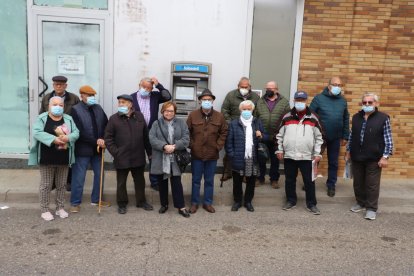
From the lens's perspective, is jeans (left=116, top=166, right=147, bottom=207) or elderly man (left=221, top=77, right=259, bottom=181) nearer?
jeans (left=116, top=166, right=147, bottom=207)

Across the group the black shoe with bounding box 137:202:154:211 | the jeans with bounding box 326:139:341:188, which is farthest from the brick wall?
the black shoe with bounding box 137:202:154:211

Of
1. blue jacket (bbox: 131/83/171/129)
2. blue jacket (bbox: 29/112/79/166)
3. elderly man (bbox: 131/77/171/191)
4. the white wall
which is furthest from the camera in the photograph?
the white wall

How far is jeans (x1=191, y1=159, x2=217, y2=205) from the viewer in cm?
584

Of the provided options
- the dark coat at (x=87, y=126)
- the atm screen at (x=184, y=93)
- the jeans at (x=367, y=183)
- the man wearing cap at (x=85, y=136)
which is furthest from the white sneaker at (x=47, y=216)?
the jeans at (x=367, y=183)

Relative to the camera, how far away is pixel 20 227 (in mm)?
5051

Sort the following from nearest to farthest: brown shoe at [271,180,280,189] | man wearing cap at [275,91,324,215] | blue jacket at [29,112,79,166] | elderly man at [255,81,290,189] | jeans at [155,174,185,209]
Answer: blue jacket at [29,112,79,166]
jeans at [155,174,185,209]
man wearing cap at [275,91,324,215]
elderly man at [255,81,290,189]
brown shoe at [271,180,280,189]

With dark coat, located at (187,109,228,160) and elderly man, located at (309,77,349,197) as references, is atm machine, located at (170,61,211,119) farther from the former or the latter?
elderly man, located at (309,77,349,197)

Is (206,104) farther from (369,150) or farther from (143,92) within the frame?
(369,150)

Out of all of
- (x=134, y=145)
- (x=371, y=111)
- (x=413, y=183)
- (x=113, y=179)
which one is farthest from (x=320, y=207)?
(x=113, y=179)

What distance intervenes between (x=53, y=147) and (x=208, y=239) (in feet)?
7.44

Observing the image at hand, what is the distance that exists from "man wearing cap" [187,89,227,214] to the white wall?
1608mm

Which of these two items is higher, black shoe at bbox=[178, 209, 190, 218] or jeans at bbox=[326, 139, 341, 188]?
jeans at bbox=[326, 139, 341, 188]

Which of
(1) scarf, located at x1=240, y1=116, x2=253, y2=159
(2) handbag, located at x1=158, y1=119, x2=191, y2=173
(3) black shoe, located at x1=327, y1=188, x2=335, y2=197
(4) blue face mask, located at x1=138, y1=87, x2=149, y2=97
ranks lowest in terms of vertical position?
(3) black shoe, located at x1=327, y1=188, x2=335, y2=197

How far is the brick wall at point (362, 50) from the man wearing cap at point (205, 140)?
93.7 inches
